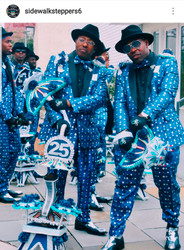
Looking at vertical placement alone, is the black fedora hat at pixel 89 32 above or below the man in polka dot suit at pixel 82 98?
above

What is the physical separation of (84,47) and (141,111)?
86cm

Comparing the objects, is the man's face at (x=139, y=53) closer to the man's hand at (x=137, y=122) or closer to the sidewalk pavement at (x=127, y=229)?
the man's hand at (x=137, y=122)

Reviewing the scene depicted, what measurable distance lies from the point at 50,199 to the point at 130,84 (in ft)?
4.05

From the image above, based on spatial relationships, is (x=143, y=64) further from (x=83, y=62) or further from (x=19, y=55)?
(x=19, y=55)

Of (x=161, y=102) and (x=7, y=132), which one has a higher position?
(x=161, y=102)

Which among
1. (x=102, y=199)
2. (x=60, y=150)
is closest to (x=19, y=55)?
(x=102, y=199)

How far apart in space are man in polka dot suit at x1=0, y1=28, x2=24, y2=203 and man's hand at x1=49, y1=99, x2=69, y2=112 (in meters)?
1.59

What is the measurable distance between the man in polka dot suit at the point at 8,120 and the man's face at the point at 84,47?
1.40 m

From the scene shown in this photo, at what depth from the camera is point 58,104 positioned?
358cm

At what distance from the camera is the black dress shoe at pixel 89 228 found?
159 inches

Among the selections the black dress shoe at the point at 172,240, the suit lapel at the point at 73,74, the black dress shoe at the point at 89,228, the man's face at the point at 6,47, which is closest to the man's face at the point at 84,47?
the suit lapel at the point at 73,74

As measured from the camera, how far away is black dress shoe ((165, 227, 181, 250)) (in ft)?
12.1
